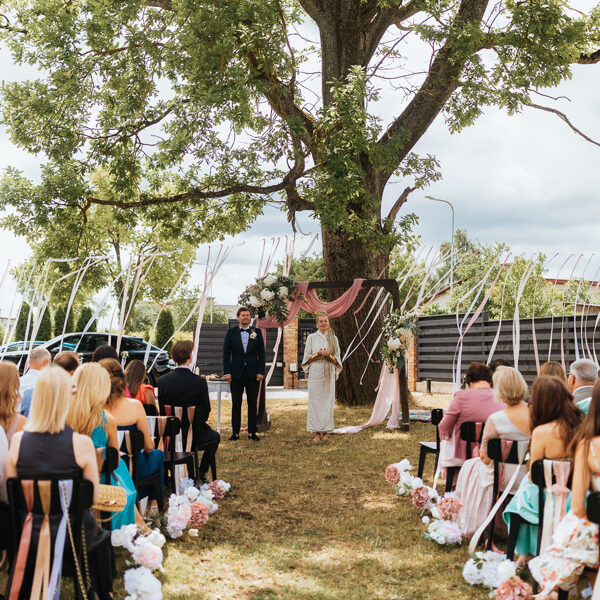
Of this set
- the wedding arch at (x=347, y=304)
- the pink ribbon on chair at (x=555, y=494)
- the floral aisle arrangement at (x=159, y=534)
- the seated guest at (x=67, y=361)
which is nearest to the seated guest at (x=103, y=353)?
the seated guest at (x=67, y=361)

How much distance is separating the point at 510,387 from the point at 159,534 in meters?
2.43

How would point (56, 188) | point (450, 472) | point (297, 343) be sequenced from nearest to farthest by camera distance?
1. point (450, 472)
2. point (56, 188)
3. point (297, 343)

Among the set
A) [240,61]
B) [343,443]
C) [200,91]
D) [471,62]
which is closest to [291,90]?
[240,61]

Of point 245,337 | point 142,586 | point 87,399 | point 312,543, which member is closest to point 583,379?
point 312,543

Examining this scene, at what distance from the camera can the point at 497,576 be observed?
3.85 m

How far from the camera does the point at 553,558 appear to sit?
10.2ft

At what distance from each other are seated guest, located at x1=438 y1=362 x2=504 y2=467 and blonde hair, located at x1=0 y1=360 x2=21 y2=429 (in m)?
3.22

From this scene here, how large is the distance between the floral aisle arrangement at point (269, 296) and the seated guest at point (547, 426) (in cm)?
654

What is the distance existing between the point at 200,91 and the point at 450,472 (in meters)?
7.15

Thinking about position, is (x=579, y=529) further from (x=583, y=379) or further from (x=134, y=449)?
(x=134, y=449)

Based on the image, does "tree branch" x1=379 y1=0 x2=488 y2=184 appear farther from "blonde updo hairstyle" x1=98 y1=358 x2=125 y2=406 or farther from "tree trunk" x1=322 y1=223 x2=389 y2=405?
"blonde updo hairstyle" x1=98 y1=358 x2=125 y2=406

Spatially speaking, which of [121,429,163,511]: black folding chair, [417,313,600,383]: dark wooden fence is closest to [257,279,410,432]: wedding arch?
[417,313,600,383]: dark wooden fence

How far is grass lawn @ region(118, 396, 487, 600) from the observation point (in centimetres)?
398

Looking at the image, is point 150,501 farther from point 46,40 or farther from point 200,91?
point 46,40
